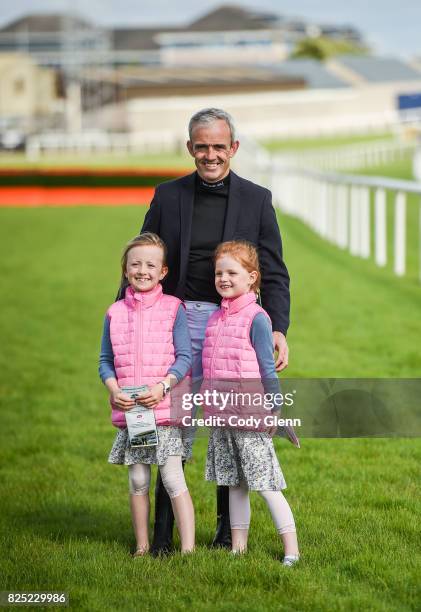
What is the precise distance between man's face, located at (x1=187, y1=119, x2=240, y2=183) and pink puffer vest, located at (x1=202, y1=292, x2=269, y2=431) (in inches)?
19.0

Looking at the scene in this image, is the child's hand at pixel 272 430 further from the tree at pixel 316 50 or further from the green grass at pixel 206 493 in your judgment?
the tree at pixel 316 50

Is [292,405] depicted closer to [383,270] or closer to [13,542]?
[13,542]

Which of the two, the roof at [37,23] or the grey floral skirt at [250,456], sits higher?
the roof at [37,23]

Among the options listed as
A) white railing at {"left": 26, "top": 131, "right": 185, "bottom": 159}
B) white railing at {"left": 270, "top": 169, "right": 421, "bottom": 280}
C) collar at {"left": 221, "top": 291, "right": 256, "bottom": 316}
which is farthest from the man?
white railing at {"left": 26, "top": 131, "right": 185, "bottom": 159}

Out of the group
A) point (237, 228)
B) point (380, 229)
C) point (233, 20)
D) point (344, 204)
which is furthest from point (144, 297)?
point (233, 20)

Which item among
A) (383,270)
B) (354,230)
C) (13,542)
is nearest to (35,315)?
(383,270)

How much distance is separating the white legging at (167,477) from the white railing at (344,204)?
838 centimetres

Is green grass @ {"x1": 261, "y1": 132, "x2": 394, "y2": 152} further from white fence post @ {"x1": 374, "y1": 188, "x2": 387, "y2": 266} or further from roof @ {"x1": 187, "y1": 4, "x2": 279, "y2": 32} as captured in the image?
roof @ {"x1": 187, "y1": 4, "x2": 279, "y2": 32}

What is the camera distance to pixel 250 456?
433cm

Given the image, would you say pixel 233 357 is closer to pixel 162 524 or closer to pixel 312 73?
pixel 162 524

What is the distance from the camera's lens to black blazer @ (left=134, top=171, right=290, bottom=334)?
4.58 m

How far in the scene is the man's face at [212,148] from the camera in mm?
4445

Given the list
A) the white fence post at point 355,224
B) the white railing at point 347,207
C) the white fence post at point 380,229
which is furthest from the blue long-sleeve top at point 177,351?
the white fence post at point 355,224

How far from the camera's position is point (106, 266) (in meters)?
16.7
